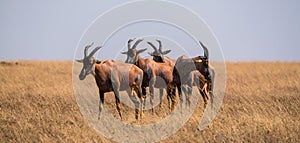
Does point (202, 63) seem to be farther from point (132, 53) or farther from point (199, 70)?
point (132, 53)

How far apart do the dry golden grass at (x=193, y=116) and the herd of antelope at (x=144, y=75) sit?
2.33 feet

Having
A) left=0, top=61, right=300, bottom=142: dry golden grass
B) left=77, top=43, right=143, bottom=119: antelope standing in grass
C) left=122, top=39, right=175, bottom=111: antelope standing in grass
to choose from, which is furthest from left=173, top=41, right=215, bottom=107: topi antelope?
left=77, top=43, right=143, bottom=119: antelope standing in grass

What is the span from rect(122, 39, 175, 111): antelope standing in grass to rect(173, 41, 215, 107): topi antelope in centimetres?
24

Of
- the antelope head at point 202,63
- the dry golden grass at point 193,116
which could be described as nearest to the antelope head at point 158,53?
the dry golden grass at point 193,116

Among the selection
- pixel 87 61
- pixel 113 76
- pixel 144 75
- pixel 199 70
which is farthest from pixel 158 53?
pixel 87 61

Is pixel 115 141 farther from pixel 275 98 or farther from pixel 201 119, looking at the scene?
pixel 275 98

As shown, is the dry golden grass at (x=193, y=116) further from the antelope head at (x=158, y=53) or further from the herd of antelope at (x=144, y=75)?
the antelope head at (x=158, y=53)

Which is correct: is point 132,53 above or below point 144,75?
above

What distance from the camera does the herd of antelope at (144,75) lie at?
45.4 ft

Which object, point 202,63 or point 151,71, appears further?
point 151,71

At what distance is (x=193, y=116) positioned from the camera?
13867 millimetres

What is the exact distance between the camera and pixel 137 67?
48.5ft

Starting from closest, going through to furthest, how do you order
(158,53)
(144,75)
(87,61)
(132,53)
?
(87,61) < (132,53) < (144,75) < (158,53)

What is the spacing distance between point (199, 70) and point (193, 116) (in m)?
1.90
